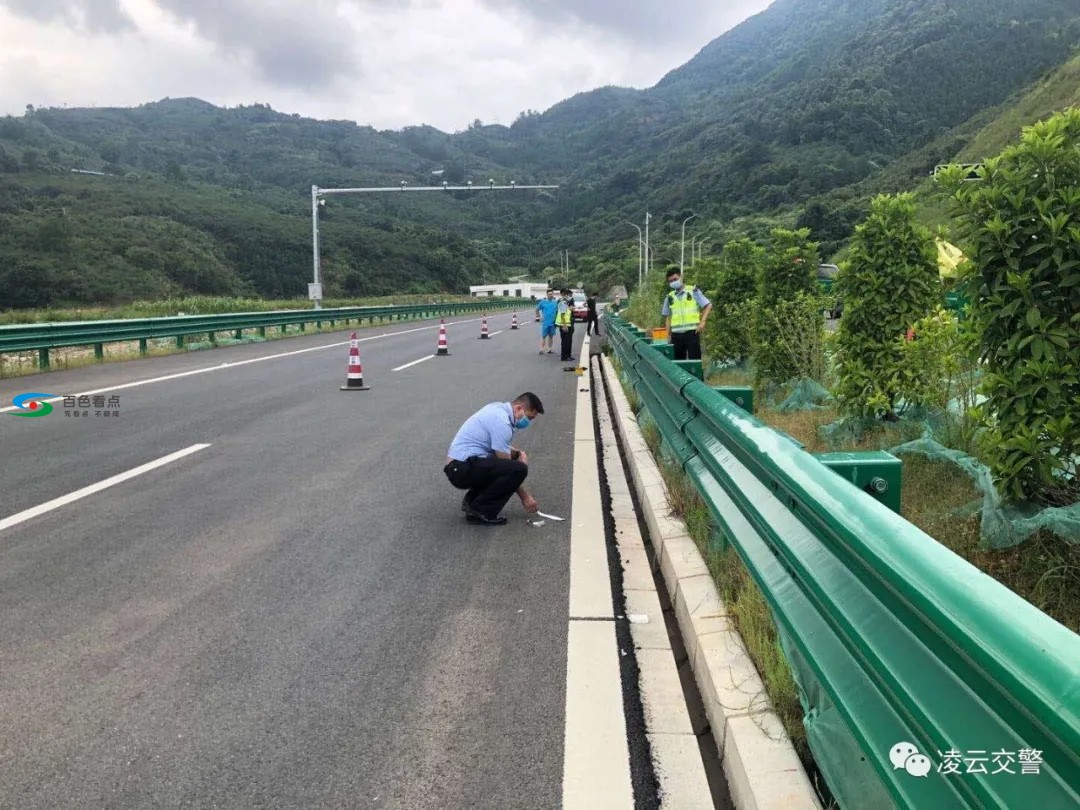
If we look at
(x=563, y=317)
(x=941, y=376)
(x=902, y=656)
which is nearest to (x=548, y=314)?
(x=563, y=317)

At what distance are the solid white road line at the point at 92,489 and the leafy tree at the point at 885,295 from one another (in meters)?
5.94

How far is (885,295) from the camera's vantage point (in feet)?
22.6

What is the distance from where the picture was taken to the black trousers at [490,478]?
5965 millimetres

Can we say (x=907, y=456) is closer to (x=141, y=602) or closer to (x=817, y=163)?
(x=141, y=602)

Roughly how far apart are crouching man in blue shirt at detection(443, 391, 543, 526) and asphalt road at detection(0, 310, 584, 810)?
0.52 ft

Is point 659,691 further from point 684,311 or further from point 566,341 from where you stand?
point 566,341

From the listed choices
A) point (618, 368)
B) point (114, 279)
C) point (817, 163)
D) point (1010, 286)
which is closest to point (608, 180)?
point (817, 163)

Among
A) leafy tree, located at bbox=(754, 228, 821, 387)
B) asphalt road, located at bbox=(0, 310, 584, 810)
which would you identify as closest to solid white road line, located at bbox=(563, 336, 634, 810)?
asphalt road, located at bbox=(0, 310, 584, 810)

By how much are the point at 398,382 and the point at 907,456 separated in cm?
1004

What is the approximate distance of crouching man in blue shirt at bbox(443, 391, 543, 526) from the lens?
5977mm

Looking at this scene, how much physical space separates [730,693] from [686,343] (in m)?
9.46

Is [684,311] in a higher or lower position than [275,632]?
higher

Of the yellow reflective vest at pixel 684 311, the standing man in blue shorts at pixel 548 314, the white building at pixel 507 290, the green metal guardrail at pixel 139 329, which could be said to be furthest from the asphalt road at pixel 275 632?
the white building at pixel 507 290

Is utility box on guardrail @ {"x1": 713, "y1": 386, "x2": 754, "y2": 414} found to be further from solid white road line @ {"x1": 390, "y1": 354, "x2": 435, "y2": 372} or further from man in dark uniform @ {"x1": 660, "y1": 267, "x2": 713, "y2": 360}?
solid white road line @ {"x1": 390, "y1": 354, "x2": 435, "y2": 372}
